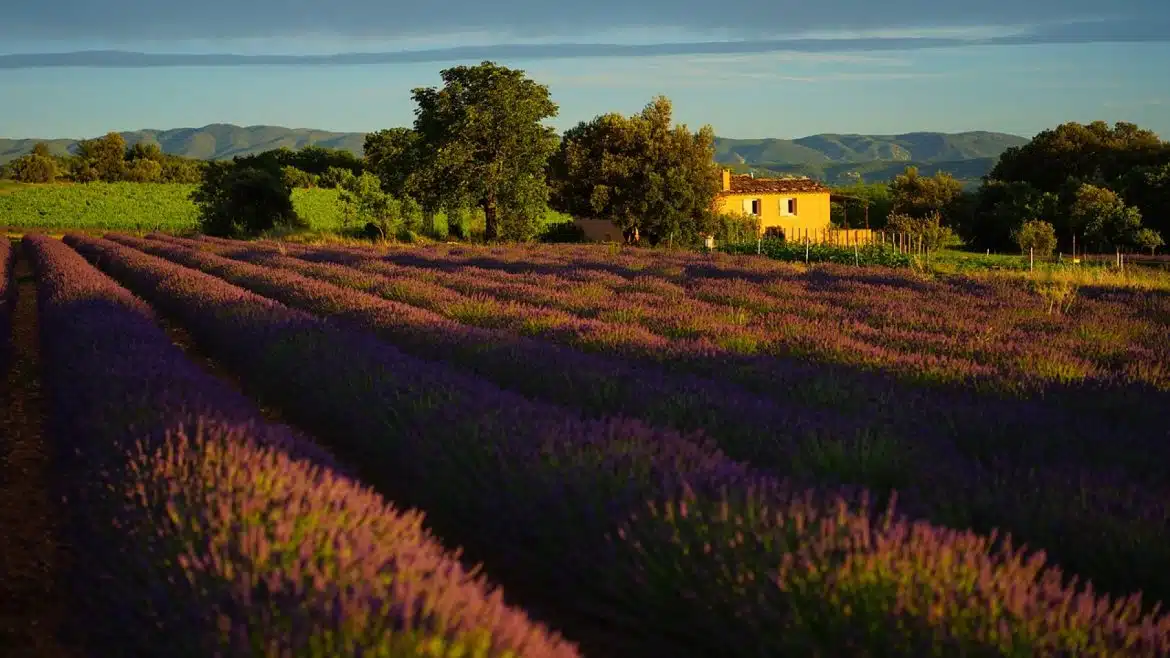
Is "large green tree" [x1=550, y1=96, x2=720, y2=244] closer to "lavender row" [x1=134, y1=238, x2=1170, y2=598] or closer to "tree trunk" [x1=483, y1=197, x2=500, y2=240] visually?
"tree trunk" [x1=483, y1=197, x2=500, y2=240]

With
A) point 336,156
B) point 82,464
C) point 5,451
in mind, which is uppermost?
point 336,156

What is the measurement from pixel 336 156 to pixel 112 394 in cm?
9268

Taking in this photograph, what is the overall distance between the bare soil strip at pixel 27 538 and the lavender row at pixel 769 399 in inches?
107

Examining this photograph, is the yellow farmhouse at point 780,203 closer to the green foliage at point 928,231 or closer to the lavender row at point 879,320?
the green foliage at point 928,231

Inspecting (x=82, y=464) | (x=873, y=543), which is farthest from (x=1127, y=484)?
(x=82, y=464)

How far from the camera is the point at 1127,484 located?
11.5 ft

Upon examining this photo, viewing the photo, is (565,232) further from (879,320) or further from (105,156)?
(105,156)

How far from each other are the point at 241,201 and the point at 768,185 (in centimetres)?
2931

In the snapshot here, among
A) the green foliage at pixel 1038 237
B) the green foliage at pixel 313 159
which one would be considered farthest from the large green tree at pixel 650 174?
the green foliage at pixel 313 159

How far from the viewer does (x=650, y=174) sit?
41500mm

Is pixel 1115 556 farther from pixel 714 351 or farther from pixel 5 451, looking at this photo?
pixel 5 451

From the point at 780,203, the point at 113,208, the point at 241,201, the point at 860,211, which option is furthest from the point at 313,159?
the point at 780,203

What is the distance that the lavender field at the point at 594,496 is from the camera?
2355mm

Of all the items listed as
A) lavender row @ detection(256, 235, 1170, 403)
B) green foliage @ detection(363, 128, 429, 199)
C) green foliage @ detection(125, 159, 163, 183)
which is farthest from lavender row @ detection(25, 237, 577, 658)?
green foliage @ detection(125, 159, 163, 183)
